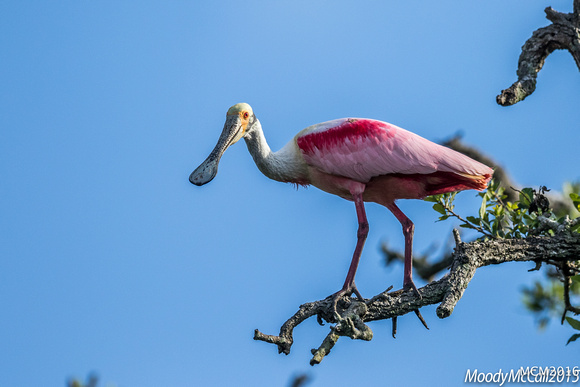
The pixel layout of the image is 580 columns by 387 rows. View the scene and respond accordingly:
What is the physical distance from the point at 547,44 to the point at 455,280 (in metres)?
2.92

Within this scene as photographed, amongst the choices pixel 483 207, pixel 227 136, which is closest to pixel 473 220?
pixel 483 207

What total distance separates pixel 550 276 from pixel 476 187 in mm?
1186

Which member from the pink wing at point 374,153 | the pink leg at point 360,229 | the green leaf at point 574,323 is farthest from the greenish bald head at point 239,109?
the green leaf at point 574,323

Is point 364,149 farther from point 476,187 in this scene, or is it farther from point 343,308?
point 343,308

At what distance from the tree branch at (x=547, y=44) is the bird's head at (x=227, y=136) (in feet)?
9.34

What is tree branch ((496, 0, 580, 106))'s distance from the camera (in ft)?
26.6

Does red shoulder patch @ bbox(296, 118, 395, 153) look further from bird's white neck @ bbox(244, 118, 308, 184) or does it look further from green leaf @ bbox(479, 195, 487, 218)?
green leaf @ bbox(479, 195, 487, 218)

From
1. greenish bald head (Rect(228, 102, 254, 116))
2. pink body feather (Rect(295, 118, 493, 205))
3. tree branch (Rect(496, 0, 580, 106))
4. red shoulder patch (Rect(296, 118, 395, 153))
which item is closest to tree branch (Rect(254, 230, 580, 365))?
pink body feather (Rect(295, 118, 493, 205))

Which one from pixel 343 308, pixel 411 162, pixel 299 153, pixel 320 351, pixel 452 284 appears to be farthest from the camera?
pixel 299 153

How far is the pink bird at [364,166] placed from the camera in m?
7.98

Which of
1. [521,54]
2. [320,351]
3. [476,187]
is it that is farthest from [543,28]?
[320,351]

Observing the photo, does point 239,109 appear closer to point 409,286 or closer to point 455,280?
point 409,286

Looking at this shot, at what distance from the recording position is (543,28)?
837cm

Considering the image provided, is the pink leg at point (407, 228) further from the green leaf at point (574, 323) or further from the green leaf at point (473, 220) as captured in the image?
the green leaf at point (574, 323)
